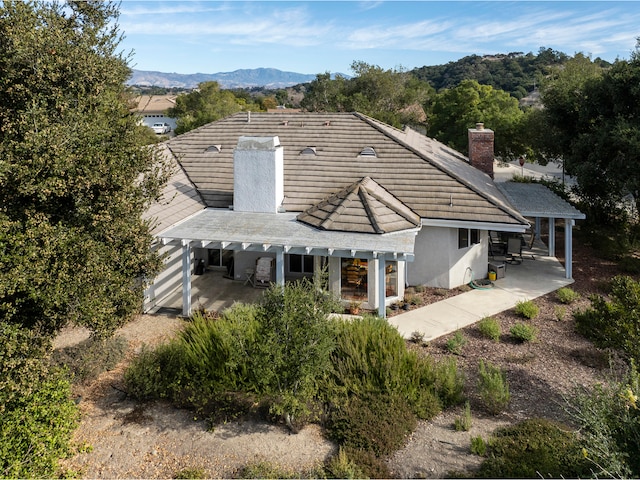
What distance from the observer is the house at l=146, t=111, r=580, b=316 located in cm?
1627

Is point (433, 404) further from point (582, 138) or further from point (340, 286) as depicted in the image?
point (582, 138)

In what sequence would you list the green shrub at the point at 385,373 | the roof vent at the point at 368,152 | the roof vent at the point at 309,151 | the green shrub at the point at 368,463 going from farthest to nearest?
1. the roof vent at the point at 309,151
2. the roof vent at the point at 368,152
3. the green shrub at the point at 385,373
4. the green shrub at the point at 368,463

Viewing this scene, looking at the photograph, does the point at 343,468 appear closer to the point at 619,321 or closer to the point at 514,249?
the point at 619,321

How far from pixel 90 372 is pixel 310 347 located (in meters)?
6.09

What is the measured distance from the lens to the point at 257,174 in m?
19.3

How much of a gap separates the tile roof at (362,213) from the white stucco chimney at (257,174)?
1772mm

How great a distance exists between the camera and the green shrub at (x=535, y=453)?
803 cm

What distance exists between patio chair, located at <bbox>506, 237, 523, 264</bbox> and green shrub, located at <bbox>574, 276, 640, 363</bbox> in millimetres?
9673

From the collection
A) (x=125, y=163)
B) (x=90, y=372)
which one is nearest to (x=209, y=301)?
(x=90, y=372)

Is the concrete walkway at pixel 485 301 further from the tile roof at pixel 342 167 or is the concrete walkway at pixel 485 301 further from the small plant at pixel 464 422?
the small plant at pixel 464 422

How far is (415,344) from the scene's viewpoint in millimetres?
14070

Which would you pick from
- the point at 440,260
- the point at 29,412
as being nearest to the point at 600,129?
the point at 440,260

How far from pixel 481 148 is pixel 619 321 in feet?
50.8

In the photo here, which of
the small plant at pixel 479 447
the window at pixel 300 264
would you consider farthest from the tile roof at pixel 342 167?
the small plant at pixel 479 447
